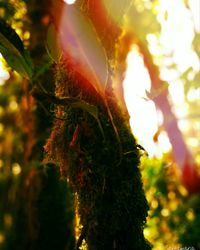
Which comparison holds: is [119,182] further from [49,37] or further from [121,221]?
[49,37]

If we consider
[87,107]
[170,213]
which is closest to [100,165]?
[87,107]

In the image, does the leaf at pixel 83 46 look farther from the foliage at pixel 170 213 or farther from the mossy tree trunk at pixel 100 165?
the foliage at pixel 170 213

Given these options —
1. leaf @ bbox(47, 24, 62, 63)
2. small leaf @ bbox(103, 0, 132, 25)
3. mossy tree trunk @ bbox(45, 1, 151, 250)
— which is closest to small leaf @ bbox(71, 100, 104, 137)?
mossy tree trunk @ bbox(45, 1, 151, 250)

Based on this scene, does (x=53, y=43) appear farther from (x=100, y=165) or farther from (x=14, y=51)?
(x=100, y=165)

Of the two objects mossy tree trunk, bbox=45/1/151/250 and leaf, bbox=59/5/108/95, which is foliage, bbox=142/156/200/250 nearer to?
mossy tree trunk, bbox=45/1/151/250

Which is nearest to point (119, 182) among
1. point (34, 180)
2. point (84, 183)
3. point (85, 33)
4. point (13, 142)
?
point (84, 183)

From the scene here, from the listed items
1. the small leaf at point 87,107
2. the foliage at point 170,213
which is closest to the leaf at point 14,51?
the small leaf at point 87,107

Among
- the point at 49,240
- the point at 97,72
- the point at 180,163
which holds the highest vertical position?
the point at 180,163
